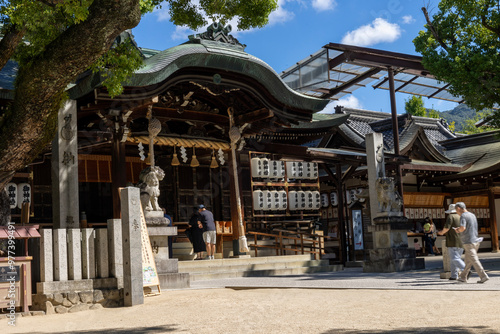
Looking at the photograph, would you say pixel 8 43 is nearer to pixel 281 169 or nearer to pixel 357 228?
pixel 281 169

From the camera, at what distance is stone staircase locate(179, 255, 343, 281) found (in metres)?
14.2

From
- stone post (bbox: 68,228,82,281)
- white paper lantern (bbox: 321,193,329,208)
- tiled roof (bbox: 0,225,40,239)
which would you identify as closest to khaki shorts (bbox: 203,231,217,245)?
stone post (bbox: 68,228,82,281)

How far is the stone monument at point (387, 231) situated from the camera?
46.8ft

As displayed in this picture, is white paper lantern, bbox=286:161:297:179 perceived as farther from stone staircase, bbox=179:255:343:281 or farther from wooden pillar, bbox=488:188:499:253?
wooden pillar, bbox=488:188:499:253

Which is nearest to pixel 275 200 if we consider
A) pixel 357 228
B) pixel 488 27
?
pixel 357 228

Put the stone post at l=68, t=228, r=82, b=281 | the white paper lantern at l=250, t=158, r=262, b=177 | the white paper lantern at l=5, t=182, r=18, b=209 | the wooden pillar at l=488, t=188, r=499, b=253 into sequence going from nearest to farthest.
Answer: the stone post at l=68, t=228, r=82, b=281
the white paper lantern at l=5, t=182, r=18, b=209
the white paper lantern at l=250, t=158, r=262, b=177
the wooden pillar at l=488, t=188, r=499, b=253

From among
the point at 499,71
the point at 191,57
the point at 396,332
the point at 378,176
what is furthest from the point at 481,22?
the point at 396,332

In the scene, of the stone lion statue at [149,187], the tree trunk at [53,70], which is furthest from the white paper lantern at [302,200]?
the tree trunk at [53,70]

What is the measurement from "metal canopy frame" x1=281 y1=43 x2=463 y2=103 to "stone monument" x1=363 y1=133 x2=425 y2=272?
627cm

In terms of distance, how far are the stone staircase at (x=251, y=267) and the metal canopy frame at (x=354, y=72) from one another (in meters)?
7.25

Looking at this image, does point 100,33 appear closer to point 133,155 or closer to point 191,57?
point 191,57

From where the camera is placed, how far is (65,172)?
11000 millimetres

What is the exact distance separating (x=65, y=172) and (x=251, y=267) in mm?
6089

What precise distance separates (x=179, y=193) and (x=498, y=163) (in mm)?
12619
